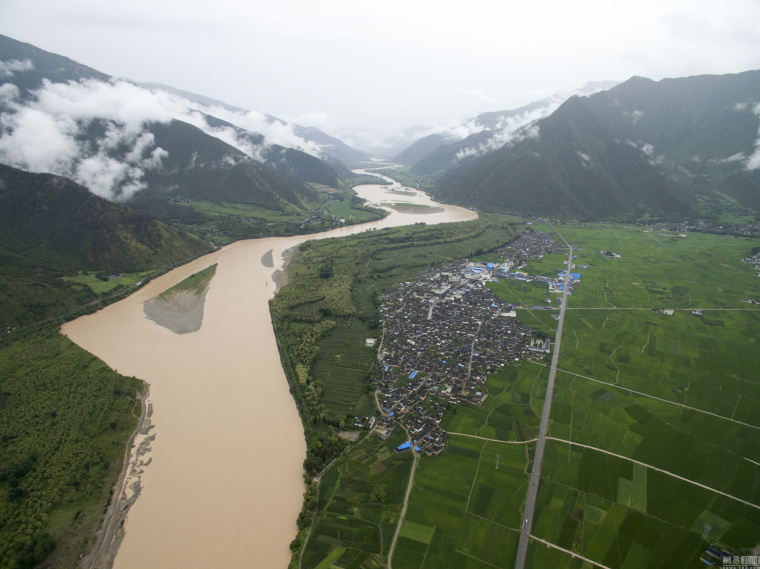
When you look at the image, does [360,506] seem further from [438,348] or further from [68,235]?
[68,235]

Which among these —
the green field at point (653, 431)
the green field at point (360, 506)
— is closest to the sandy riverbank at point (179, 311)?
the green field at point (360, 506)

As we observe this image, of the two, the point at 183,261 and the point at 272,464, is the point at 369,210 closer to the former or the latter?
the point at 183,261

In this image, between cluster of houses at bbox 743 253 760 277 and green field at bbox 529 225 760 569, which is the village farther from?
cluster of houses at bbox 743 253 760 277

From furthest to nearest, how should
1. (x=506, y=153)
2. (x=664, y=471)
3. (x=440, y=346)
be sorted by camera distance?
(x=506, y=153) → (x=440, y=346) → (x=664, y=471)

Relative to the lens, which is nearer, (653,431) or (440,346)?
(653,431)

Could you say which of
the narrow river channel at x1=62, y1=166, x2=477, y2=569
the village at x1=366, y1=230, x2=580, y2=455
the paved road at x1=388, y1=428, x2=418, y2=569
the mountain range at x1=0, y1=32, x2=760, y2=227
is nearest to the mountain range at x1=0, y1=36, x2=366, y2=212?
the mountain range at x1=0, y1=32, x2=760, y2=227

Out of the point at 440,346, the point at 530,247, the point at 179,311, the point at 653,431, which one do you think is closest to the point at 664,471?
the point at 653,431

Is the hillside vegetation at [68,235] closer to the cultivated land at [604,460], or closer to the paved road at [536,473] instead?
the cultivated land at [604,460]
